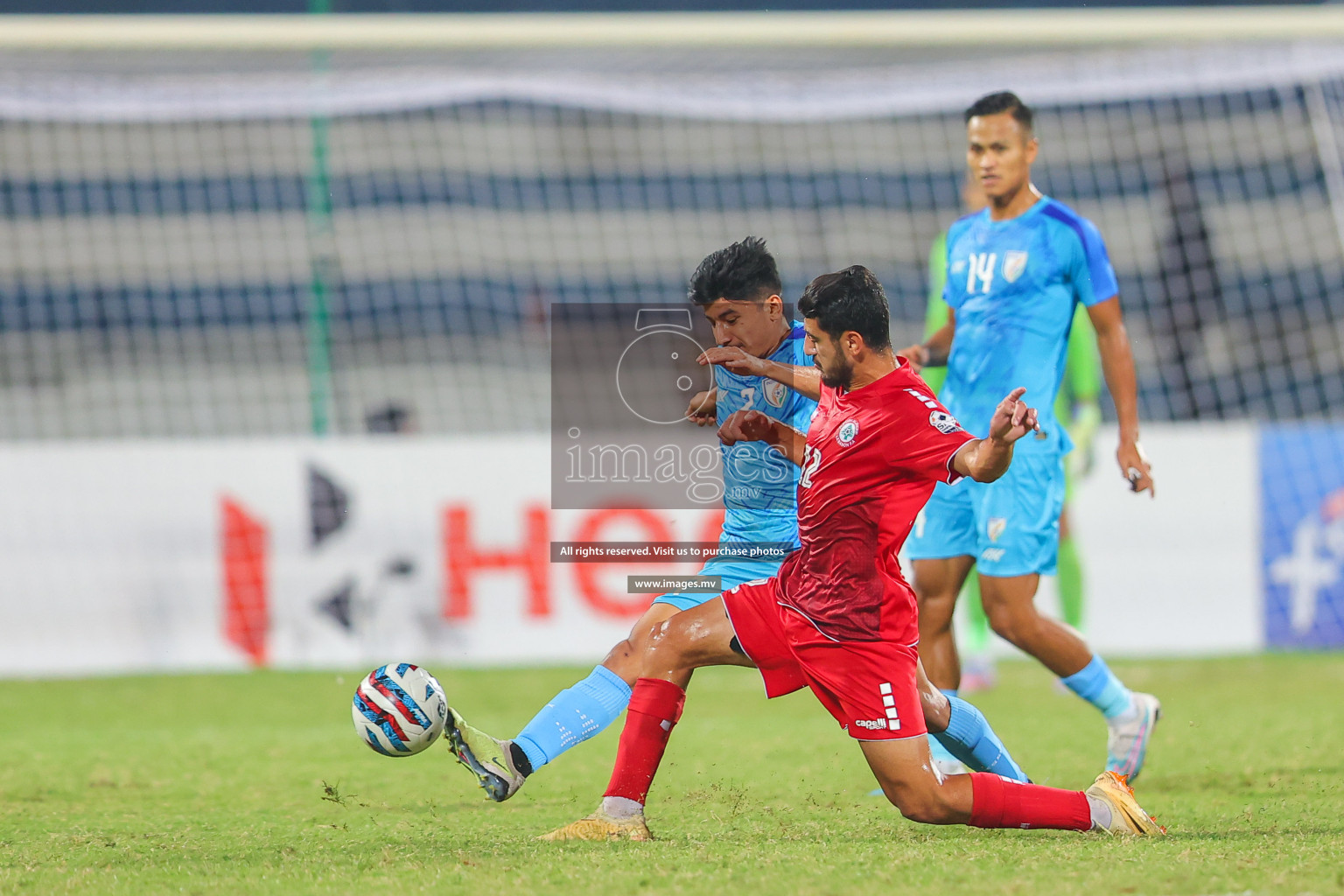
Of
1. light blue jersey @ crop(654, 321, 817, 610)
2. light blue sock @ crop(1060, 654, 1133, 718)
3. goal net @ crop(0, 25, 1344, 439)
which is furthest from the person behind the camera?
goal net @ crop(0, 25, 1344, 439)

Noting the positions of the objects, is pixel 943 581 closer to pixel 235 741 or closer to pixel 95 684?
pixel 235 741

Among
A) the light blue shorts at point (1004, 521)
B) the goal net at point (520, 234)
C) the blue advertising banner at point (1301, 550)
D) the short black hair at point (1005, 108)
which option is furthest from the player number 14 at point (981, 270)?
the goal net at point (520, 234)

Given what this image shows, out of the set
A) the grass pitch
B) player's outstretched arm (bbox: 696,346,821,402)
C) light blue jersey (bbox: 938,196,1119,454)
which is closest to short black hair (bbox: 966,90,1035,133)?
light blue jersey (bbox: 938,196,1119,454)

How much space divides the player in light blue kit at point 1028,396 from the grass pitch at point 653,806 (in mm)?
470

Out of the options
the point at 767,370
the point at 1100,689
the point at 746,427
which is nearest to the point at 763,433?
the point at 746,427

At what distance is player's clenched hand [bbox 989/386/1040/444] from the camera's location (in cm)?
326

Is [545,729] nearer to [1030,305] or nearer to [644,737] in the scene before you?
[644,737]

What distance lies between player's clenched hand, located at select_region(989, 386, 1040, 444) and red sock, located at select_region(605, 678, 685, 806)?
1144 mm

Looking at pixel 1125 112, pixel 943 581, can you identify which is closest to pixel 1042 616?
pixel 943 581

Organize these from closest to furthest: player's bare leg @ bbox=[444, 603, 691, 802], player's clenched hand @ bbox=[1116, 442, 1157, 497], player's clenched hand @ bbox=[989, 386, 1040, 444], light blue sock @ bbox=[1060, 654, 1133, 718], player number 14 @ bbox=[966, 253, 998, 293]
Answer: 1. player's clenched hand @ bbox=[989, 386, 1040, 444]
2. player's bare leg @ bbox=[444, 603, 691, 802]
3. player's clenched hand @ bbox=[1116, 442, 1157, 497]
4. light blue sock @ bbox=[1060, 654, 1133, 718]
5. player number 14 @ bbox=[966, 253, 998, 293]

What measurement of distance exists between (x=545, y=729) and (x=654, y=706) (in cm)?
29

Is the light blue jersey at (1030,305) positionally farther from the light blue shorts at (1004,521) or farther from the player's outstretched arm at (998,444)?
the player's outstretched arm at (998,444)

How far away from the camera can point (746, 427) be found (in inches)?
155

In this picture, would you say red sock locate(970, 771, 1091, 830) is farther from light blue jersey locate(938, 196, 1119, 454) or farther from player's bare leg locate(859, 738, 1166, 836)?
light blue jersey locate(938, 196, 1119, 454)
